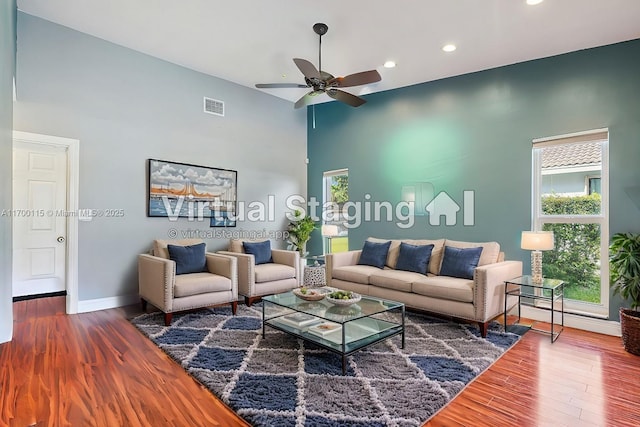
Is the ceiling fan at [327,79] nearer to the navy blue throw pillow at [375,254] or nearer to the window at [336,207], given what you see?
the navy blue throw pillow at [375,254]

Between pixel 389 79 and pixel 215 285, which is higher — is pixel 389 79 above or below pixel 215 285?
above

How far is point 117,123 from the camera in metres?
4.31

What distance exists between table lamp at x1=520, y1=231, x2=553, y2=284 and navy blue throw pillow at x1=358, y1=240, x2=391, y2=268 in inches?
65.0

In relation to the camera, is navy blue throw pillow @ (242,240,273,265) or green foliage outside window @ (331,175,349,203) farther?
green foliage outside window @ (331,175,349,203)

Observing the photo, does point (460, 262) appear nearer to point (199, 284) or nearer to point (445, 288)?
point (445, 288)

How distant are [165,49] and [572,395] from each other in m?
5.35

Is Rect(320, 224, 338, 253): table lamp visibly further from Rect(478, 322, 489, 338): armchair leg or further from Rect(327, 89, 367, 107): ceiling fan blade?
Rect(478, 322, 489, 338): armchair leg

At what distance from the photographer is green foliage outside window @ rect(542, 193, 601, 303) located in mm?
3801

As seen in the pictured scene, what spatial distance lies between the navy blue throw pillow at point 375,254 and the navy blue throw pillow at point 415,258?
23 cm

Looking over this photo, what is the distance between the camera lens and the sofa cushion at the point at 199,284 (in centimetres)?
369

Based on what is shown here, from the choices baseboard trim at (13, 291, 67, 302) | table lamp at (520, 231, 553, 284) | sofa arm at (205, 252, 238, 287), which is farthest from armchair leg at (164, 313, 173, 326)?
table lamp at (520, 231, 553, 284)

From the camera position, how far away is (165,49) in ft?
14.3

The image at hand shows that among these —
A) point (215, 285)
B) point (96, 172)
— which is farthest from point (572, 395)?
point (96, 172)

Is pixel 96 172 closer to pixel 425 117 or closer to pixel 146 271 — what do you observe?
pixel 146 271
